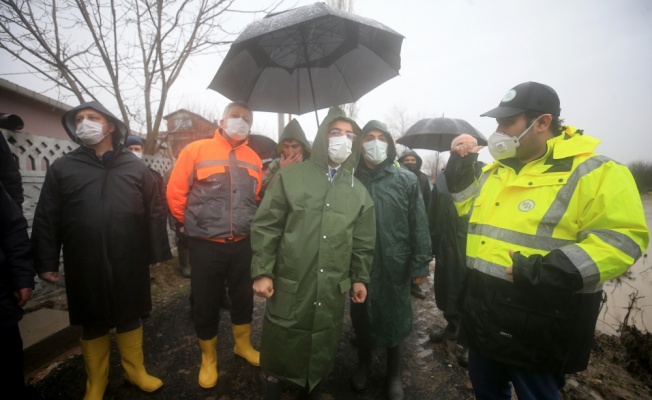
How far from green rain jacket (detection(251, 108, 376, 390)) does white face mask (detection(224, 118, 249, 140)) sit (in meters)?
0.93

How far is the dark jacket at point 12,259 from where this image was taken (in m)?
1.75

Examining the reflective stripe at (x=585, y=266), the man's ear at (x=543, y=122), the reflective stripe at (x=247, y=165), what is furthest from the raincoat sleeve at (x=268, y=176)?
the reflective stripe at (x=585, y=266)

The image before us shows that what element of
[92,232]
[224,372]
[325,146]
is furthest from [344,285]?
[92,232]

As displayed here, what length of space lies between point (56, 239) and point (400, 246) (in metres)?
2.85

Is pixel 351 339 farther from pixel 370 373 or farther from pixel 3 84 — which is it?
pixel 3 84

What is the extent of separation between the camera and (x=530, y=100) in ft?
5.56

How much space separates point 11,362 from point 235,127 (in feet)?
7.46

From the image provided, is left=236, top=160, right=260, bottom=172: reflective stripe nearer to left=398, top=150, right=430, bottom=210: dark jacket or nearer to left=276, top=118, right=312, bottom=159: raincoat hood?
left=276, top=118, right=312, bottom=159: raincoat hood

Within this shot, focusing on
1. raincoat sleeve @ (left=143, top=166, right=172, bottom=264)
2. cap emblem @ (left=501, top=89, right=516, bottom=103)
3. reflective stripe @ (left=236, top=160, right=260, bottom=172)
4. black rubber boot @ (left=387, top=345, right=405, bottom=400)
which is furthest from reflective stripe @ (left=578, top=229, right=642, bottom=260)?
raincoat sleeve @ (left=143, top=166, right=172, bottom=264)

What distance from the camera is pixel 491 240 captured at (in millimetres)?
1755

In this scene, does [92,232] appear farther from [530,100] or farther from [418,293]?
[418,293]

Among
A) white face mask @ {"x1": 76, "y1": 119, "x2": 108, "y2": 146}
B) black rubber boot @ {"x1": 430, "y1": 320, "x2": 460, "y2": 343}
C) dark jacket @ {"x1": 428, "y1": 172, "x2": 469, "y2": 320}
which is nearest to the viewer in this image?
white face mask @ {"x1": 76, "y1": 119, "x2": 108, "y2": 146}

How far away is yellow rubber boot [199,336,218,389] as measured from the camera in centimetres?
270

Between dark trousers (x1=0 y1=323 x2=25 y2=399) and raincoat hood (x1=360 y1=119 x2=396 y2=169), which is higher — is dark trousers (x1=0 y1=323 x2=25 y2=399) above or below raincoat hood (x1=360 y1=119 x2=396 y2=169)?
below
